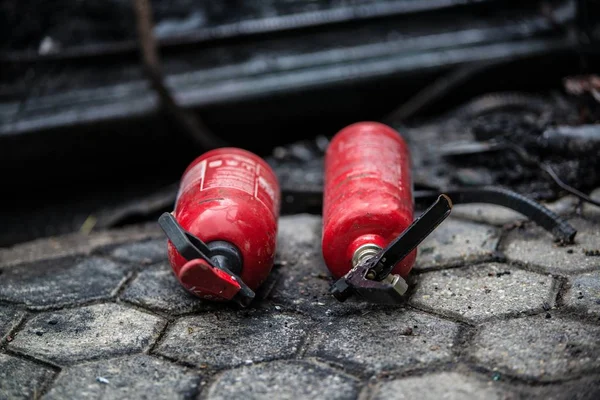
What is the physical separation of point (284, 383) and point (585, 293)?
33.9 inches

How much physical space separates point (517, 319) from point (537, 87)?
79.6 inches

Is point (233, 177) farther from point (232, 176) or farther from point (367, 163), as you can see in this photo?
point (367, 163)

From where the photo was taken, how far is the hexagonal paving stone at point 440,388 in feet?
4.70

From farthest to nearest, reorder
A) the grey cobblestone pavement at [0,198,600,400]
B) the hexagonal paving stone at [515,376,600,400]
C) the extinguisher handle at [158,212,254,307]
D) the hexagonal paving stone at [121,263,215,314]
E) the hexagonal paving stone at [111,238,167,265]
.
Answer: the hexagonal paving stone at [111,238,167,265]
the hexagonal paving stone at [121,263,215,314]
the extinguisher handle at [158,212,254,307]
the grey cobblestone pavement at [0,198,600,400]
the hexagonal paving stone at [515,376,600,400]

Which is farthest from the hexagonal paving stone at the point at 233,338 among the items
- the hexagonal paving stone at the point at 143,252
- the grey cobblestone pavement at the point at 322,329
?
the hexagonal paving stone at the point at 143,252

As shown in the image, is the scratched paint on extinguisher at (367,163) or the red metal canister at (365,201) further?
the scratched paint on extinguisher at (367,163)

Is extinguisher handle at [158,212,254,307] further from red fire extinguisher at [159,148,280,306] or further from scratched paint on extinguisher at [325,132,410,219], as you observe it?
scratched paint on extinguisher at [325,132,410,219]

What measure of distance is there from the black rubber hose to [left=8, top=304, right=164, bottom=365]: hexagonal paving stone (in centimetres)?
109

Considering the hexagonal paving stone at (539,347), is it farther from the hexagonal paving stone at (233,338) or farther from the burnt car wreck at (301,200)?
the hexagonal paving stone at (233,338)

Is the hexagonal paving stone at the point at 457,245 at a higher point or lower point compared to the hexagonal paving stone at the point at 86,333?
higher

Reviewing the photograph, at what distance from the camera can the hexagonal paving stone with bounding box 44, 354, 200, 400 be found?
152 centimetres

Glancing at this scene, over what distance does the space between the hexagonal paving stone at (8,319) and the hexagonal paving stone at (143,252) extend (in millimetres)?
420

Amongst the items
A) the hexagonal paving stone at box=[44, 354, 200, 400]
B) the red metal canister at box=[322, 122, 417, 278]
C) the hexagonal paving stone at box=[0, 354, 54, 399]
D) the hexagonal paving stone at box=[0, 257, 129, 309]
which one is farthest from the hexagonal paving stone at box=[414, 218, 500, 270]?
the hexagonal paving stone at box=[0, 354, 54, 399]

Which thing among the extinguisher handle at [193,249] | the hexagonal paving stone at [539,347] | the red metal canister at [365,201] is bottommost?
the hexagonal paving stone at [539,347]
